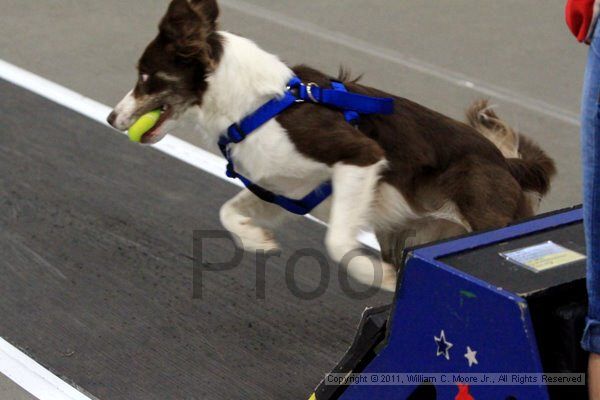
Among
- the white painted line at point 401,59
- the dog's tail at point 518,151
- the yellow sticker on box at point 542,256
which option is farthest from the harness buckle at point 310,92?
the white painted line at point 401,59

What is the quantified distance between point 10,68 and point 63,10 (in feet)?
5.39

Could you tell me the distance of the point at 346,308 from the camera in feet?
16.3

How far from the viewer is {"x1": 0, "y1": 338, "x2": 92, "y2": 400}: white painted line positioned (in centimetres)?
427

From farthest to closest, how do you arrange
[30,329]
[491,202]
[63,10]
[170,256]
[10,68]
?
1. [63,10]
2. [10,68]
3. [170,256]
4. [30,329]
5. [491,202]

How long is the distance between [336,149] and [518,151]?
3.12 feet

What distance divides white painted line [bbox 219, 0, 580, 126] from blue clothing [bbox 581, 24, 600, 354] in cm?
482

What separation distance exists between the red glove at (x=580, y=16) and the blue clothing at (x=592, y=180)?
4cm

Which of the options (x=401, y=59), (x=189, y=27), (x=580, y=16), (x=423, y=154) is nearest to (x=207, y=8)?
(x=189, y=27)

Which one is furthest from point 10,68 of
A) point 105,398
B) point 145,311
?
point 105,398

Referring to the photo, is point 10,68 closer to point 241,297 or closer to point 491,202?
point 241,297

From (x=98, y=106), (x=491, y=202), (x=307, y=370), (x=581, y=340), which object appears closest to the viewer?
(x=581, y=340)

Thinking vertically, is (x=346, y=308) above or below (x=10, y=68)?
above

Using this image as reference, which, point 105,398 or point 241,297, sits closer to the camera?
point 105,398

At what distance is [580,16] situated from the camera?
7.94ft
